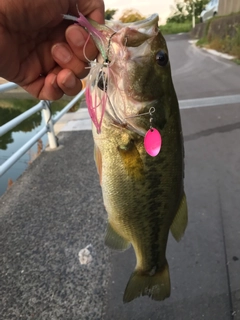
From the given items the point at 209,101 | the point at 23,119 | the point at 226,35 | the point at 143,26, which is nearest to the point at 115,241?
the point at 143,26

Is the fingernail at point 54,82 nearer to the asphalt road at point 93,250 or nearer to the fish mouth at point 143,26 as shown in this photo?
the fish mouth at point 143,26

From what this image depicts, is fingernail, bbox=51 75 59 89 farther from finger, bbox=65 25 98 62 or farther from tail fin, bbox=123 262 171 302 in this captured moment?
tail fin, bbox=123 262 171 302

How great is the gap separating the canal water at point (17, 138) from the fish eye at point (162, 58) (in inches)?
142

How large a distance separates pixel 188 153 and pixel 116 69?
317cm

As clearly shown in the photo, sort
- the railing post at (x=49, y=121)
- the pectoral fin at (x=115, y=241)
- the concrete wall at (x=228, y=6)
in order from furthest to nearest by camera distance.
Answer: the concrete wall at (x=228, y=6), the railing post at (x=49, y=121), the pectoral fin at (x=115, y=241)

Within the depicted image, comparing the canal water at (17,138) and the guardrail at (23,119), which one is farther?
the canal water at (17,138)

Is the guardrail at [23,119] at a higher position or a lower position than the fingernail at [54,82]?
lower

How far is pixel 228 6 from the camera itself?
23.8 metres

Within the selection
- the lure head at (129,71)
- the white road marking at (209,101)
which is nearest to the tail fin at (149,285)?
the lure head at (129,71)

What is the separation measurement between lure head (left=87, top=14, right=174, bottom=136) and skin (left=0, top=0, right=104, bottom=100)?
177mm

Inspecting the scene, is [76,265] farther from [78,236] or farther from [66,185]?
[66,185]

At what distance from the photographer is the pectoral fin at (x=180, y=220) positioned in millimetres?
1784

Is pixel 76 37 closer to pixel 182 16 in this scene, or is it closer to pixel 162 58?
pixel 162 58

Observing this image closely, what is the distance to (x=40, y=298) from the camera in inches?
91.6
